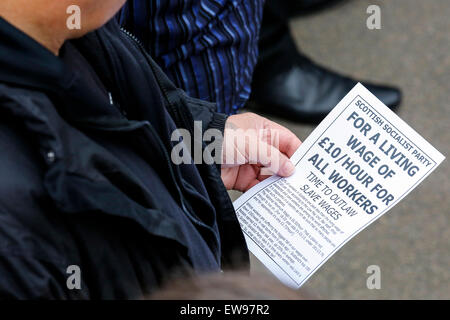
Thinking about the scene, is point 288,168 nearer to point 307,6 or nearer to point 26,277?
point 26,277

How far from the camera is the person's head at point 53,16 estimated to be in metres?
0.72

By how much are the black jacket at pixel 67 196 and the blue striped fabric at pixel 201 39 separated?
30cm

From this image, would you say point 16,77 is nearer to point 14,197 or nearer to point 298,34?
point 14,197

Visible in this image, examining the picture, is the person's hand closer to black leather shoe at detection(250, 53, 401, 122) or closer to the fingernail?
the fingernail

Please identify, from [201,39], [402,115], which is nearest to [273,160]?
[201,39]

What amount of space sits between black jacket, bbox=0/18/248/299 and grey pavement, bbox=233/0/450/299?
43.1 inches

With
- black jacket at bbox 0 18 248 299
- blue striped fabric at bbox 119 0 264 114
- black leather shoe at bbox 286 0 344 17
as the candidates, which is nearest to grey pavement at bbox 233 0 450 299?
black leather shoe at bbox 286 0 344 17

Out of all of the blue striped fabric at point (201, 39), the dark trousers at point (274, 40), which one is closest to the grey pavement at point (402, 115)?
the dark trousers at point (274, 40)

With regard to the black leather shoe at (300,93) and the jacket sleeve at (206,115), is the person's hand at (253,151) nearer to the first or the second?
the jacket sleeve at (206,115)

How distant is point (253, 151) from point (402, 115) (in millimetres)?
1289

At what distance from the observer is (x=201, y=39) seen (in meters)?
1.29

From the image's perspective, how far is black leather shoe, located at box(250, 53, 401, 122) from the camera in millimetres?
2361

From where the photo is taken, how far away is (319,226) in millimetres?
1159

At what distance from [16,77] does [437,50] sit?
88.0 inches
